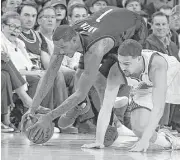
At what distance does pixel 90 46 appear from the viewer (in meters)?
4.66

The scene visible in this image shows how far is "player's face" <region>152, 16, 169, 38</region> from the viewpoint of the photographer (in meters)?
7.93

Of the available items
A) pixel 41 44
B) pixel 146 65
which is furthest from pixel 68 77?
pixel 146 65

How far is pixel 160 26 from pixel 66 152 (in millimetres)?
3682

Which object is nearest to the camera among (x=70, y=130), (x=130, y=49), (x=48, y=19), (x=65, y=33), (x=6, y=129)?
(x=130, y=49)

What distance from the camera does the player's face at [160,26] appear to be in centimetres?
793

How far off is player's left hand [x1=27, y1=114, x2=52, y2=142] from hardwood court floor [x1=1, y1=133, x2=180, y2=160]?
0.13 metres

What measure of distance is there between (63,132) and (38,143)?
183 centimetres

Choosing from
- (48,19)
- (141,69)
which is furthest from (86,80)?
(48,19)

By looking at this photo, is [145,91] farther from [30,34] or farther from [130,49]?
[30,34]

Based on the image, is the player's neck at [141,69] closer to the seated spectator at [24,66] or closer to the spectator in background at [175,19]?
the seated spectator at [24,66]

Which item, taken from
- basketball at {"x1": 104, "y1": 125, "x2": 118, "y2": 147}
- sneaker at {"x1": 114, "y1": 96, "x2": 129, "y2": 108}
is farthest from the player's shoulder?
sneaker at {"x1": 114, "y1": 96, "x2": 129, "y2": 108}

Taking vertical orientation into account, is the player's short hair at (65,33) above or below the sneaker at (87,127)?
above

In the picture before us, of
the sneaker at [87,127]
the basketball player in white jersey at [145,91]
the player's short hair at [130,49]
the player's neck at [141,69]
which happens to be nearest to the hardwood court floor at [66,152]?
the basketball player in white jersey at [145,91]

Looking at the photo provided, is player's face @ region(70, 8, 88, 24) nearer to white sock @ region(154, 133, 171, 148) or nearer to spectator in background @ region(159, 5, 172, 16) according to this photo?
spectator in background @ region(159, 5, 172, 16)
